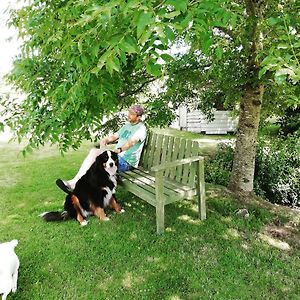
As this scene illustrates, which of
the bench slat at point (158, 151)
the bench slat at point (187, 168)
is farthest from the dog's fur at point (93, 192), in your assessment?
the bench slat at point (187, 168)

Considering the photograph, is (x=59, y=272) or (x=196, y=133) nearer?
(x=59, y=272)

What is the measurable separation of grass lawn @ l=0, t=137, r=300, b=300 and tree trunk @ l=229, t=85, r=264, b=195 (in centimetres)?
41

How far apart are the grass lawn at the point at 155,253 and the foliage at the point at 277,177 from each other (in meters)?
1.64

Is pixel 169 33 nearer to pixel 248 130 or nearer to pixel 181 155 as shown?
pixel 181 155

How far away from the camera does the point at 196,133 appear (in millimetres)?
14188

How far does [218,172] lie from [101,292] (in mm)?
3999

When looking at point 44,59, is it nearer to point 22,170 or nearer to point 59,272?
point 59,272

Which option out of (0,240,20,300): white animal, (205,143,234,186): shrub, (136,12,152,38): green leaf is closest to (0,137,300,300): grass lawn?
(0,240,20,300): white animal

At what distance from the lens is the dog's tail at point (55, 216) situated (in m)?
4.06

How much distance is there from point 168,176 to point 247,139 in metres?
1.44

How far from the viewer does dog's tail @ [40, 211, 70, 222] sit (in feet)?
13.3

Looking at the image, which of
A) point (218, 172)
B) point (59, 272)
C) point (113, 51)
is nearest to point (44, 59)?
point (113, 51)

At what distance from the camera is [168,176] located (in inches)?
174

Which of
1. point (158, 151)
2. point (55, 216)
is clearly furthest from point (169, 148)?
point (55, 216)
